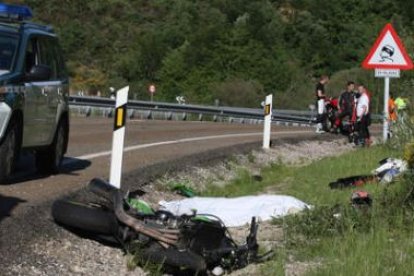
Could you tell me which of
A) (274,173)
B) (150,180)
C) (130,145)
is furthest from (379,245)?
(130,145)

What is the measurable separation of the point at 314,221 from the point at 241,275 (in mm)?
1471

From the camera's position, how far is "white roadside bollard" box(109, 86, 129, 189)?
9688 millimetres

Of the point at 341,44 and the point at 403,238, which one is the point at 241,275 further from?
the point at 341,44

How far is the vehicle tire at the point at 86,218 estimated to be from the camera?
779 cm

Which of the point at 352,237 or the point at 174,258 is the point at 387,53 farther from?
the point at 174,258

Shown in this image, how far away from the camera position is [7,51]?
Result: 421 inches

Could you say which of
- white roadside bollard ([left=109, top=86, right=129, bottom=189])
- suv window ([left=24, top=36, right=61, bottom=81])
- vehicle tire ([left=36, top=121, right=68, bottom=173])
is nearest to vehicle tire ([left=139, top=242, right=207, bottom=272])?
white roadside bollard ([left=109, top=86, right=129, bottom=189])

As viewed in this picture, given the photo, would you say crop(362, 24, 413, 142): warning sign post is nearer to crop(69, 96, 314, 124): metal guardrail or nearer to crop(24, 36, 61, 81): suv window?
crop(24, 36, 61, 81): suv window

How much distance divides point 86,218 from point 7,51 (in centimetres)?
344

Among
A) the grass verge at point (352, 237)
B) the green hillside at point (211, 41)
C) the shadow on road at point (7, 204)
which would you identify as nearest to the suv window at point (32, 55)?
the shadow on road at point (7, 204)

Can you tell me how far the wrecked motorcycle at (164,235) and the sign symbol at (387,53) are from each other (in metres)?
11.1

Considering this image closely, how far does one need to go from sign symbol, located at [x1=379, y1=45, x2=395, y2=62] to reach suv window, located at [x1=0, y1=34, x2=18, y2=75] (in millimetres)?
9326

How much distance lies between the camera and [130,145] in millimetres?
17469

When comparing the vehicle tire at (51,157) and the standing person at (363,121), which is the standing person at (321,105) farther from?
the vehicle tire at (51,157)
